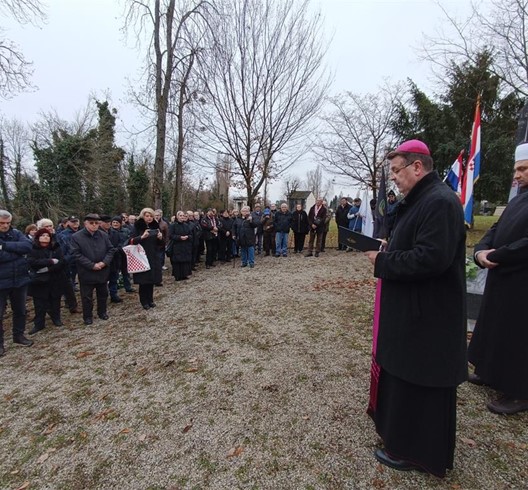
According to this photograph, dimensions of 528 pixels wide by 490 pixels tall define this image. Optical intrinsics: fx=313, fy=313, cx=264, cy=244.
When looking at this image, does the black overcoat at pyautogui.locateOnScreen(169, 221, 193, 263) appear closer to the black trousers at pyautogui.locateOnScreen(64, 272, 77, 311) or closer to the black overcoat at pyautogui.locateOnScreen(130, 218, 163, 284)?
the black overcoat at pyautogui.locateOnScreen(130, 218, 163, 284)

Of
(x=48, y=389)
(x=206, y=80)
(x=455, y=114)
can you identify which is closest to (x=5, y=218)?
(x=48, y=389)

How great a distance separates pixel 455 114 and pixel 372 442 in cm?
1946

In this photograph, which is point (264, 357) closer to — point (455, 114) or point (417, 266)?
point (417, 266)

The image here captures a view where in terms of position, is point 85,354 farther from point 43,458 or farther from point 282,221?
point 282,221

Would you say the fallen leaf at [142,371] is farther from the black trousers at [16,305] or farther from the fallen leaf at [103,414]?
the black trousers at [16,305]

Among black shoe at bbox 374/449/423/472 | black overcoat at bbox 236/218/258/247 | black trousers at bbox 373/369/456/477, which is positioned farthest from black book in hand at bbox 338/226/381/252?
black overcoat at bbox 236/218/258/247

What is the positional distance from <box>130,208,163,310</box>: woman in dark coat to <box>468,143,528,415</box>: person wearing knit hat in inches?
214

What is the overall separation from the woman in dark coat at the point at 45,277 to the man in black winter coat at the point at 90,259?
37 centimetres

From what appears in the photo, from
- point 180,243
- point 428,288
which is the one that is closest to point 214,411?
point 428,288

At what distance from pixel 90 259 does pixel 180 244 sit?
10.6 ft

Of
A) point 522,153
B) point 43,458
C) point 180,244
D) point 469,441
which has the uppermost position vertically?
point 522,153

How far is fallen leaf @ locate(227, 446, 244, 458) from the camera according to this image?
8.64ft

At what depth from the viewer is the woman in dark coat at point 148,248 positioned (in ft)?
20.7

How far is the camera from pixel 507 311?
2.83 m
